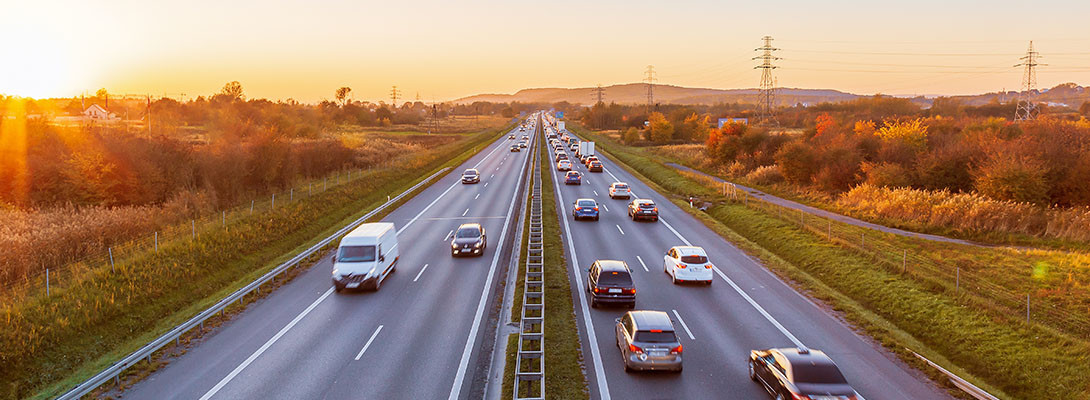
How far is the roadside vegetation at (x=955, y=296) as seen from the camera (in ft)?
50.2

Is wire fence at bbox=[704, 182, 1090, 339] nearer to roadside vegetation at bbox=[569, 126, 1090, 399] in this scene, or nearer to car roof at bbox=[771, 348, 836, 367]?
roadside vegetation at bbox=[569, 126, 1090, 399]

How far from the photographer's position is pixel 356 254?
22531 millimetres

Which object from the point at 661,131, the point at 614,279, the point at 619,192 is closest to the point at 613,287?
the point at 614,279

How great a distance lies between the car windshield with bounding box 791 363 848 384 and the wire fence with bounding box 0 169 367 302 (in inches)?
884

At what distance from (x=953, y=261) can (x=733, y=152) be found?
144ft

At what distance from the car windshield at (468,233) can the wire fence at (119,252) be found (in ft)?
40.0

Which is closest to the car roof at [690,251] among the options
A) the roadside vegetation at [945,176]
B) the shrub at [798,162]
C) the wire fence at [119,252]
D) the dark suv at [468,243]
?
the dark suv at [468,243]

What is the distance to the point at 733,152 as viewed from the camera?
68.8 metres

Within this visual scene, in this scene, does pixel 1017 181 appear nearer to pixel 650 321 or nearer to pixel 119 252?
pixel 650 321

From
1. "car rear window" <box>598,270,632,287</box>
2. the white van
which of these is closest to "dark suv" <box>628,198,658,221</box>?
"car rear window" <box>598,270,632,287</box>

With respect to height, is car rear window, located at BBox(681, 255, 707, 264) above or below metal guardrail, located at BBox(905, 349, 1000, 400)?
above

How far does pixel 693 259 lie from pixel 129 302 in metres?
20.8

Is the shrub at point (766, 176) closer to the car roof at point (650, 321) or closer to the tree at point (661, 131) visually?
the car roof at point (650, 321)

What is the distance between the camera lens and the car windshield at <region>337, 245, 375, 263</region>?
22342 millimetres
